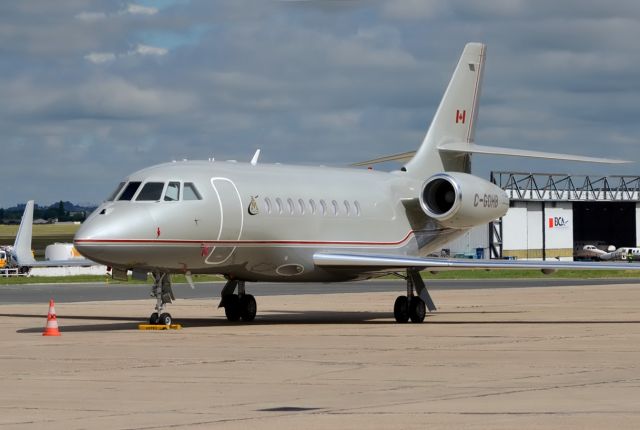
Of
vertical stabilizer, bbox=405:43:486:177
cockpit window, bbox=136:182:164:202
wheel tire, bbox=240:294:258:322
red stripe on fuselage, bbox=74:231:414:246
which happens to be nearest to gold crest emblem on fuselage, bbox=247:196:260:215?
red stripe on fuselage, bbox=74:231:414:246

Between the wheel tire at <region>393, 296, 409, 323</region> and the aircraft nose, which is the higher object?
the aircraft nose

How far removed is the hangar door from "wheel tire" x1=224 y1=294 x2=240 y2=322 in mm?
100584

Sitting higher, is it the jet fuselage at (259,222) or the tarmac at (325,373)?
the jet fuselage at (259,222)

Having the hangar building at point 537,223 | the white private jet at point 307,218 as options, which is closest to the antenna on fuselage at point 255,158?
the white private jet at point 307,218

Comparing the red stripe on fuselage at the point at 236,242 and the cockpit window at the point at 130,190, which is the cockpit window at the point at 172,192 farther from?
the red stripe on fuselage at the point at 236,242

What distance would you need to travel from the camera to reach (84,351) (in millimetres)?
20453

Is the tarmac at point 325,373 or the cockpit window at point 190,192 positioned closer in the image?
the tarmac at point 325,373

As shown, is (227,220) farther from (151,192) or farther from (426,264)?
(426,264)

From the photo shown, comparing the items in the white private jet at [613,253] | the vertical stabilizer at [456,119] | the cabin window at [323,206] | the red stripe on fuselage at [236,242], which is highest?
the vertical stabilizer at [456,119]

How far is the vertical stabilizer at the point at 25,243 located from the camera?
108 ft

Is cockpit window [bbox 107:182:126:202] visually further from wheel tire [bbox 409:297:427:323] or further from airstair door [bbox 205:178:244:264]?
wheel tire [bbox 409:297:427:323]

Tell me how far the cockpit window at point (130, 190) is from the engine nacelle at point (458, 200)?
7953 millimetres

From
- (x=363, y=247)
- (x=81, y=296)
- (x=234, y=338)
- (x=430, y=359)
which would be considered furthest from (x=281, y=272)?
(x=81, y=296)

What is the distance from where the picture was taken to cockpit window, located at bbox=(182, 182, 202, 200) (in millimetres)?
25750
